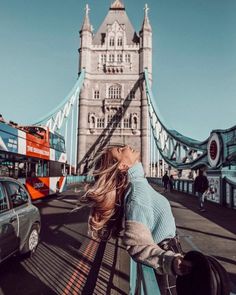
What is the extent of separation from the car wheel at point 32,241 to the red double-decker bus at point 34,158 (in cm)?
531

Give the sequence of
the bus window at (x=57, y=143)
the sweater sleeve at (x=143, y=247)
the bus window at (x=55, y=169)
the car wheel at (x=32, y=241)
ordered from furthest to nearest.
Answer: the bus window at (x=57, y=143) → the bus window at (x=55, y=169) → the car wheel at (x=32, y=241) → the sweater sleeve at (x=143, y=247)

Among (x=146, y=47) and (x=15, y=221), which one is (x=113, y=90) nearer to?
(x=146, y=47)

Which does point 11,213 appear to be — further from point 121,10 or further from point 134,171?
point 121,10

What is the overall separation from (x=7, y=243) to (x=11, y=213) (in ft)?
1.53

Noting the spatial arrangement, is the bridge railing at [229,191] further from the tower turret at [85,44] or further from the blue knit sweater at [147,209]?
the tower turret at [85,44]

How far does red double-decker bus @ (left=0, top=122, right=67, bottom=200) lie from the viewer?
10.5 meters

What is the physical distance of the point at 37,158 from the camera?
13.5 meters

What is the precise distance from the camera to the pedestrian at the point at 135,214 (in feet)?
4.59

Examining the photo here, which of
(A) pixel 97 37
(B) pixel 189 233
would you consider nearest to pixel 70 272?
(B) pixel 189 233

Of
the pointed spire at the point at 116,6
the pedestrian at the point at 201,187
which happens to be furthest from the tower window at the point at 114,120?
the pedestrian at the point at 201,187

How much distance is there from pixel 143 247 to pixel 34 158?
40.5 ft

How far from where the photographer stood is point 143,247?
1.42 metres

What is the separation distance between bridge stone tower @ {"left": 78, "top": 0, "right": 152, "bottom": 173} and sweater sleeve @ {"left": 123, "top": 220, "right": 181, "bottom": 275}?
150 ft

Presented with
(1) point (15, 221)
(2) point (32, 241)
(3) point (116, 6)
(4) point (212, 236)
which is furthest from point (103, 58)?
(1) point (15, 221)
